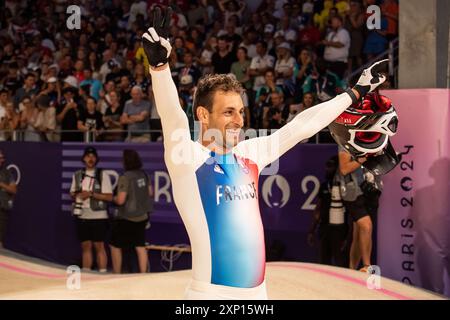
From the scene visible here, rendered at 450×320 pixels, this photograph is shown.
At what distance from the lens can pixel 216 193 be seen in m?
4.18

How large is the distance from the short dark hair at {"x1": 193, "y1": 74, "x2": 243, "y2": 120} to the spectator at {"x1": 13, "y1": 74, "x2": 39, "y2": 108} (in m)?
11.6

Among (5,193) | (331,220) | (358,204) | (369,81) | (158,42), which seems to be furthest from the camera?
(5,193)

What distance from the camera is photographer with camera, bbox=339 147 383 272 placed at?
30.6 feet

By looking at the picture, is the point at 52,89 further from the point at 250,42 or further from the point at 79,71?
the point at 250,42

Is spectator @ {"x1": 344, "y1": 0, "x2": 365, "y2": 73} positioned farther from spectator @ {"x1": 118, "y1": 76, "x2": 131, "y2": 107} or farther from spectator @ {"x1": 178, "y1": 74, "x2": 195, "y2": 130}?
spectator @ {"x1": 118, "y1": 76, "x2": 131, "y2": 107}

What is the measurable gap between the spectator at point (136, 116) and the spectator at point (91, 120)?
486 millimetres

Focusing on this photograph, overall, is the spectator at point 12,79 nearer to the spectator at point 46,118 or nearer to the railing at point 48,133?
the railing at point 48,133

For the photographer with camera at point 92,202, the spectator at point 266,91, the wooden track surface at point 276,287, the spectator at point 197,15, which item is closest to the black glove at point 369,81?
the wooden track surface at point 276,287

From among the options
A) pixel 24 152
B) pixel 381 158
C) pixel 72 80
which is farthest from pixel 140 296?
pixel 72 80

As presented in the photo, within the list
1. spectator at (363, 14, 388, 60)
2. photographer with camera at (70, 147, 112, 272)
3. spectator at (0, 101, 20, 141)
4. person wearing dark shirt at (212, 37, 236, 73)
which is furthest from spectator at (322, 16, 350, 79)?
spectator at (0, 101, 20, 141)

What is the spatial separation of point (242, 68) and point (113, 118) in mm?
2318

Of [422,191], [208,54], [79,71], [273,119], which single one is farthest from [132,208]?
Result: [79,71]

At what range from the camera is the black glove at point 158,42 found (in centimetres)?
396
